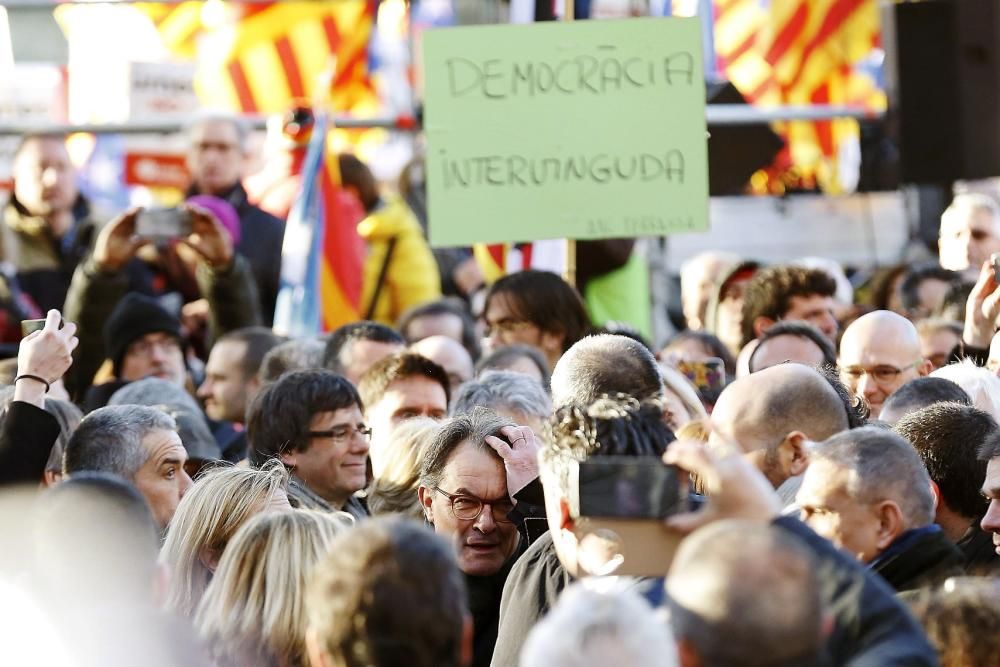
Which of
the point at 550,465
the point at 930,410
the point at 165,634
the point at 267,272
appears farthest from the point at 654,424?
the point at 267,272

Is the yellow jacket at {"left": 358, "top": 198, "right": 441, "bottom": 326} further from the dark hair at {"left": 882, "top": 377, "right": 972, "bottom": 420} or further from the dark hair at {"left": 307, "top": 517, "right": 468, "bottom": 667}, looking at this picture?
the dark hair at {"left": 307, "top": 517, "right": 468, "bottom": 667}

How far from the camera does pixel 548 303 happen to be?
7352 mm

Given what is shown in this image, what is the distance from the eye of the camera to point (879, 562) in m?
4.11

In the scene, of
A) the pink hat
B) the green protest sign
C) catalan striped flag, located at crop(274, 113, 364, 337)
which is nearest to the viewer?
the green protest sign

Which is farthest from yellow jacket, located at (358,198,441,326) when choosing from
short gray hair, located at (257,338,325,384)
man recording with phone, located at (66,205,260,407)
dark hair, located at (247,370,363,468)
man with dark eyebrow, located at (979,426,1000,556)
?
man with dark eyebrow, located at (979,426,1000,556)

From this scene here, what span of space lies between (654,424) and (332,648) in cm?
98

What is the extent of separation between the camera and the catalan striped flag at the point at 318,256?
8.96 meters

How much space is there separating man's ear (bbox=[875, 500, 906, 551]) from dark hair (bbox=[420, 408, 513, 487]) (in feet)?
3.99

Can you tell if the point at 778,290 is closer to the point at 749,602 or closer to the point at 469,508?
the point at 469,508

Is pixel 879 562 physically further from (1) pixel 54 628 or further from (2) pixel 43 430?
(2) pixel 43 430

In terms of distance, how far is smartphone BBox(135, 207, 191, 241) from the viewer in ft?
25.3

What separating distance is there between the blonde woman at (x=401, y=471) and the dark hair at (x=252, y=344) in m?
1.87

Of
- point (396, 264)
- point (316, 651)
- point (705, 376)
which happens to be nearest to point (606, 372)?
point (705, 376)

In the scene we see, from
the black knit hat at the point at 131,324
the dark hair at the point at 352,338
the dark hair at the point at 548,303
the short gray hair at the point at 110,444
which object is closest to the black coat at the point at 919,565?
the short gray hair at the point at 110,444
